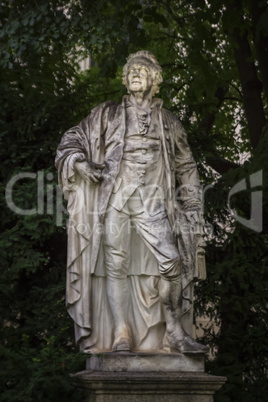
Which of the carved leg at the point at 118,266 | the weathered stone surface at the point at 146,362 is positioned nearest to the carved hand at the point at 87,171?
the carved leg at the point at 118,266

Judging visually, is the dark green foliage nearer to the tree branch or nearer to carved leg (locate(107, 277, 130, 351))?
the tree branch

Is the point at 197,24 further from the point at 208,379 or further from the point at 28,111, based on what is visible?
the point at 208,379

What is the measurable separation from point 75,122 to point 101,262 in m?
5.10

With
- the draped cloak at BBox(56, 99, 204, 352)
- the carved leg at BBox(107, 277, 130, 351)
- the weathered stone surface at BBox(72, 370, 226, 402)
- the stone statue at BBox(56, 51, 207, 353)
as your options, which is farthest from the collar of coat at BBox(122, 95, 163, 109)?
the weathered stone surface at BBox(72, 370, 226, 402)

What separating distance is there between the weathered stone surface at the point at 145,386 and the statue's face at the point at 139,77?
2846 mm

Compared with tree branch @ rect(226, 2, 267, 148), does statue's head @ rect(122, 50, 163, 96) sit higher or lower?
lower

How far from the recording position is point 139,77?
9.77 m

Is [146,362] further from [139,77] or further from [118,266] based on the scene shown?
[139,77]

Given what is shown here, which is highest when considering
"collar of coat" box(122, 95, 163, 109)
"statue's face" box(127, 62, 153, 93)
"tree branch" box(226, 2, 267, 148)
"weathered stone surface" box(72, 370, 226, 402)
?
"tree branch" box(226, 2, 267, 148)

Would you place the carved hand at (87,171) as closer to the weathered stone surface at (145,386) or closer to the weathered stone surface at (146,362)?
the weathered stone surface at (146,362)

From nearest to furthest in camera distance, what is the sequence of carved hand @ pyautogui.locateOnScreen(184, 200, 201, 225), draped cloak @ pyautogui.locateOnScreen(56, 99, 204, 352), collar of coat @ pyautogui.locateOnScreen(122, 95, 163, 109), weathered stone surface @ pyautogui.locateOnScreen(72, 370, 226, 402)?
weathered stone surface @ pyautogui.locateOnScreen(72, 370, 226, 402), draped cloak @ pyautogui.locateOnScreen(56, 99, 204, 352), carved hand @ pyautogui.locateOnScreen(184, 200, 201, 225), collar of coat @ pyautogui.locateOnScreen(122, 95, 163, 109)

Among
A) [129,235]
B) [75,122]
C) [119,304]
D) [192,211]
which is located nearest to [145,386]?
[119,304]

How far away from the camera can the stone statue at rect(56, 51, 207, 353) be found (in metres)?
9.35

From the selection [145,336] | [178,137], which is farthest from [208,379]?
[178,137]
